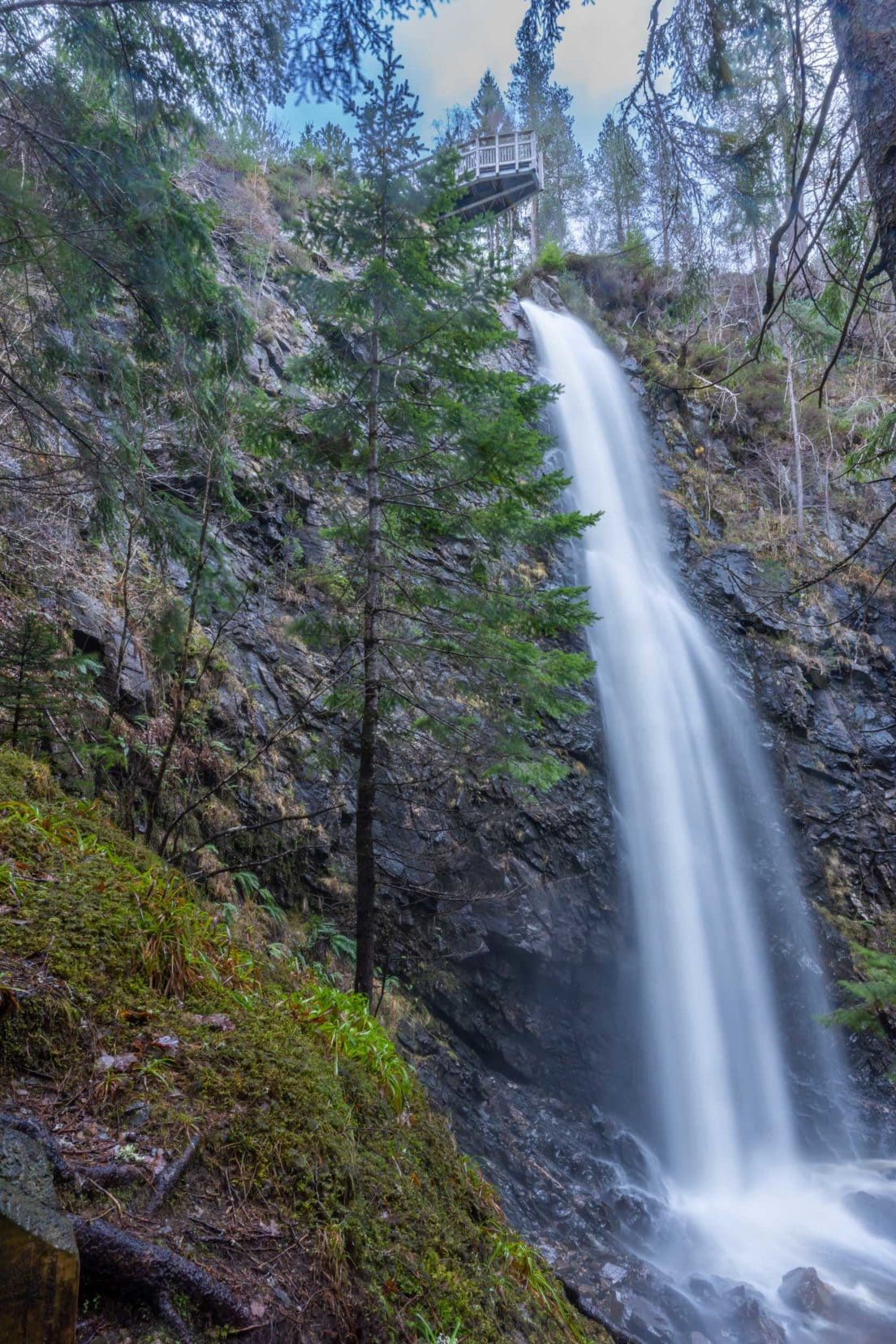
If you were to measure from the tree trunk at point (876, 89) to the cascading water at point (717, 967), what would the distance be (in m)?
7.70

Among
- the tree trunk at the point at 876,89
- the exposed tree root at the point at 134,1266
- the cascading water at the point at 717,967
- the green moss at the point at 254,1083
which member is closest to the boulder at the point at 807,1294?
the cascading water at the point at 717,967

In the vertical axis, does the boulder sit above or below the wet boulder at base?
below

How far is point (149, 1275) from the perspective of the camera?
5.60 feet

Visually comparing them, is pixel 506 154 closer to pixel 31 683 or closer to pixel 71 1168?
pixel 31 683

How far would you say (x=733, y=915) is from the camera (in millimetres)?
12109

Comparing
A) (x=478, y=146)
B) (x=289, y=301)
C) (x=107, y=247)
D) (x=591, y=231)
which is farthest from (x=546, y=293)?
(x=107, y=247)

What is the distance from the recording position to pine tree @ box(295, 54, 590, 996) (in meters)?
5.54

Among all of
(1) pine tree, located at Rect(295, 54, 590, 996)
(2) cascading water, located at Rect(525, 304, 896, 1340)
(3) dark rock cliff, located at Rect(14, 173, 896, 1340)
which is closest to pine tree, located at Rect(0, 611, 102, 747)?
(3) dark rock cliff, located at Rect(14, 173, 896, 1340)

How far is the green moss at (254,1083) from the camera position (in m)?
2.23

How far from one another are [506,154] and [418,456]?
21126mm

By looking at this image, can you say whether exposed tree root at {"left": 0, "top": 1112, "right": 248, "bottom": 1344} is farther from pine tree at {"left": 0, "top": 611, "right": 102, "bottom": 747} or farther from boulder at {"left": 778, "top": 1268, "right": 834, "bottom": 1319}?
boulder at {"left": 778, "top": 1268, "right": 834, "bottom": 1319}

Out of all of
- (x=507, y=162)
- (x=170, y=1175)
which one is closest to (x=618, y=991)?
(x=170, y=1175)

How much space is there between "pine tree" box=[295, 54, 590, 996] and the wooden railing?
61.0 feet

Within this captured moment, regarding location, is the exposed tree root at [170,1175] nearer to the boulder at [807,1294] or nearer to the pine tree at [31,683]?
the pine tree at [31,683]
